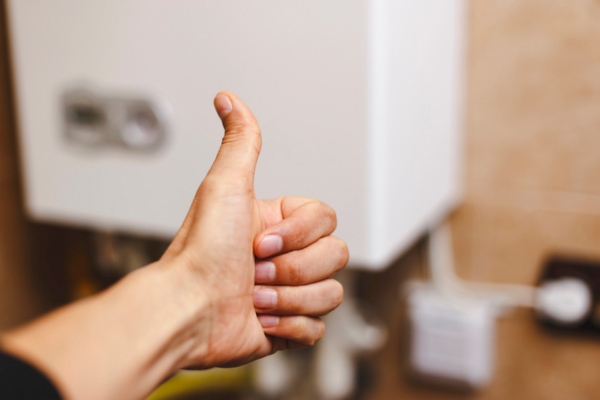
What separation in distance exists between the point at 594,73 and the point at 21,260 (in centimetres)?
101

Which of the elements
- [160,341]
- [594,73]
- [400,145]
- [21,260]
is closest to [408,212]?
[400,145]

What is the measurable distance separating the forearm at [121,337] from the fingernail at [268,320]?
0.27 feet

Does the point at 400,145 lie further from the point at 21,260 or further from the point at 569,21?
the point at 21,260

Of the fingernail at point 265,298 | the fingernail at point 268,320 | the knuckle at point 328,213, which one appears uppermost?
the knuckle at point 328,213

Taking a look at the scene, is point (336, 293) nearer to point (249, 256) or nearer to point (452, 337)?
point (249, 256)

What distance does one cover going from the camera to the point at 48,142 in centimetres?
90

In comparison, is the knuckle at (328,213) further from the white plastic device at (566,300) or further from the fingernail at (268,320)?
the white plastic device at (566,300)

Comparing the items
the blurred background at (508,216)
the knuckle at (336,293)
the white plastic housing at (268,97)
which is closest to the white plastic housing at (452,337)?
the blurred background at (508,216)

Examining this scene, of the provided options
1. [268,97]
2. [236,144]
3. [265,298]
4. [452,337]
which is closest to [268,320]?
[265,298]

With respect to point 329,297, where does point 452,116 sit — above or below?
above

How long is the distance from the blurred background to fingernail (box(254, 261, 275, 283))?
51 cm

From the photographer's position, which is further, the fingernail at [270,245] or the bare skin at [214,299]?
the fingernail at [270,245]

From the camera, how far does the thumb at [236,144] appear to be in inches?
19.0

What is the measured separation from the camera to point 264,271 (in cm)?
51
